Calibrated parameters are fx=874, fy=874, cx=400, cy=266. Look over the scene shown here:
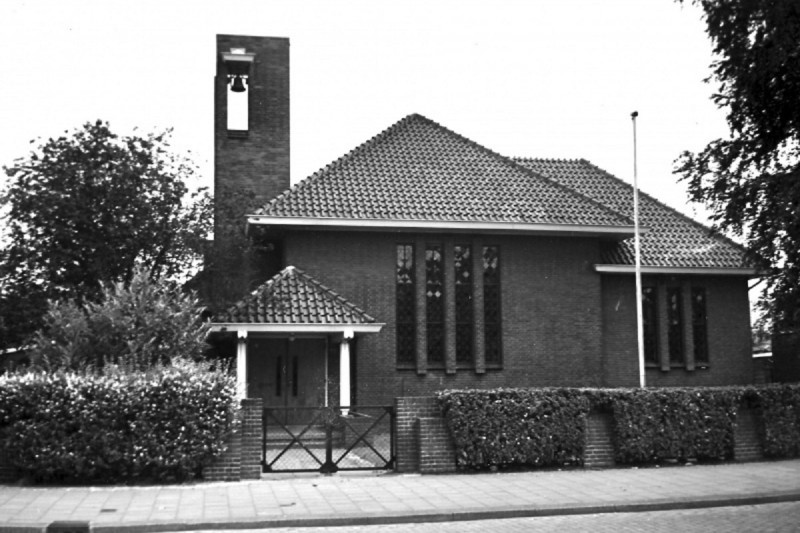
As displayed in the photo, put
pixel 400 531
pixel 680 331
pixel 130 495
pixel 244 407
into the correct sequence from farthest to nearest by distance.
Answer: pixel 680 331 → pixel 244 407 → pixel 130 495 → pixel 400 531

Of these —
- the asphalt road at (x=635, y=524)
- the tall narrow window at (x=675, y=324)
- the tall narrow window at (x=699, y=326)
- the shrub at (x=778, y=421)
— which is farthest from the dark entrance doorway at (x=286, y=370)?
the tall narrow window at (x=699, y=326)

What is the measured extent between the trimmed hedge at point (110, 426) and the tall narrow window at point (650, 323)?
633 inches

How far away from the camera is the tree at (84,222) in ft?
72.2

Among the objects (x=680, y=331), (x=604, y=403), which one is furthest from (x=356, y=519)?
(x=680, y=331)

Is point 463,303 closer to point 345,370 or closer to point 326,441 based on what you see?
point 345,370

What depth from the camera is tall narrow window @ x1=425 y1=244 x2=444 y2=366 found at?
24984 mm

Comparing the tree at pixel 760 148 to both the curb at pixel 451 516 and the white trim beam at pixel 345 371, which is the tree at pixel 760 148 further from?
the white trim beam at pixel 345 371

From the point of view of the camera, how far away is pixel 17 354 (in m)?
26.2

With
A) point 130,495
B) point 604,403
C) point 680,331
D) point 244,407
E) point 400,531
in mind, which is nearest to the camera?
point 400,531

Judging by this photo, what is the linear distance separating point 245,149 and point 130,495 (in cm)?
1646

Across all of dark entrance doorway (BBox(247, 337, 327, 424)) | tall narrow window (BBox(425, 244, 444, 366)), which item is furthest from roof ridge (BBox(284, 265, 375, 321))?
tall narrow window (BBox(425, 244, 444, 366))

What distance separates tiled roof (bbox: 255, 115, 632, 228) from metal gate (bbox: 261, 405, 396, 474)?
7.16 meters

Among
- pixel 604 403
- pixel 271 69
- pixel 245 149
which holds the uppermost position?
pixel 271 69

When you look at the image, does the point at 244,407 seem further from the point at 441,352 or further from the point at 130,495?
the point at 441,352
